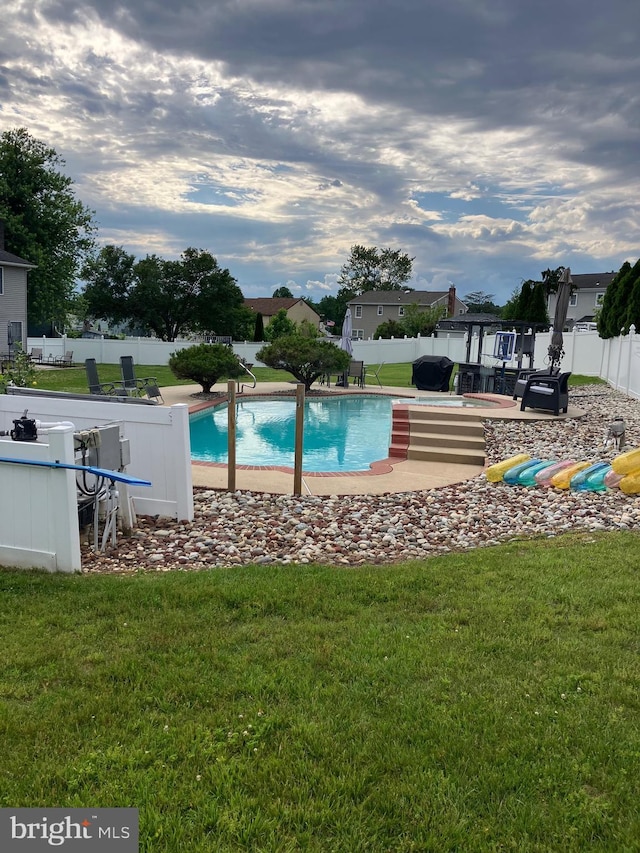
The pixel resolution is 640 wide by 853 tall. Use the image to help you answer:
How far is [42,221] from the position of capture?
29.7 meters

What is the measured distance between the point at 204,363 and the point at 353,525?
11.4 meters

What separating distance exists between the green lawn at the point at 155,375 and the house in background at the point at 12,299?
10.5 feet

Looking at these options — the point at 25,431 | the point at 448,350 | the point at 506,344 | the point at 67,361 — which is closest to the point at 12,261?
the point at 67,361

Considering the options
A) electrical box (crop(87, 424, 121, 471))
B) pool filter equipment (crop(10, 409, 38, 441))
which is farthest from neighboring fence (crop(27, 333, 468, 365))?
pool filter equipment (crop(10, 409, 38, 441))

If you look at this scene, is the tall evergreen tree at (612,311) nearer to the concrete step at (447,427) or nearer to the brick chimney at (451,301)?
the concrete step at (447,427)

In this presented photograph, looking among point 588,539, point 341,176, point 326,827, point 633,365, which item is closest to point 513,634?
point 326,827

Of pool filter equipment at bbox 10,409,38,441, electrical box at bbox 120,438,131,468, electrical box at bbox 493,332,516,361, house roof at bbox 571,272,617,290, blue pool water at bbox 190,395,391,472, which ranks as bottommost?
blue pool water at bbox 190,395,391,472

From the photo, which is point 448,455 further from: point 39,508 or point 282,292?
point 282,292

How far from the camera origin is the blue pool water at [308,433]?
10.4 metres

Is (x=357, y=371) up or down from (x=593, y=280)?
down

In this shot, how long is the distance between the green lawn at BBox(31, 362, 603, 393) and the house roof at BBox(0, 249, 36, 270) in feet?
15.9

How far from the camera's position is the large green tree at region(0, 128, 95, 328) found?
28625mm

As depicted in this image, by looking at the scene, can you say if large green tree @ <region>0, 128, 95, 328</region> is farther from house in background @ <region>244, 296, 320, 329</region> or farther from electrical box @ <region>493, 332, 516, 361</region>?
house in background @ <region>244, 296, 320, 329</region>

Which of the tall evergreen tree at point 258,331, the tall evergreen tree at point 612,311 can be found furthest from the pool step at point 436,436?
the tall evergreen tree at point 258,331
